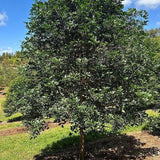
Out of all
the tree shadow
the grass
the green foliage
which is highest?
the green foliage

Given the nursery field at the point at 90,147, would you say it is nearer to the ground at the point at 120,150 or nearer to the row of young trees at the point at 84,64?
the ground at the point at 120,150

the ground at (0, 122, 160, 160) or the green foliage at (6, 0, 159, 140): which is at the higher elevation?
the green foliage at (6, 0, 159, 140)

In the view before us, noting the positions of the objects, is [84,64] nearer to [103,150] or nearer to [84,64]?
[84,64]

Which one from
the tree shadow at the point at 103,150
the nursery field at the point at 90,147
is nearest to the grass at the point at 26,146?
the nursery field at the point at 90,147

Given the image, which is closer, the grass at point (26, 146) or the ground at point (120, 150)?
the ground at point (120, 150)

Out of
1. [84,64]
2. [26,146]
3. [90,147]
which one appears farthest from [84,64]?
[26,146]

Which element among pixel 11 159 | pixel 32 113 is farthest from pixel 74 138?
pixel 32 113

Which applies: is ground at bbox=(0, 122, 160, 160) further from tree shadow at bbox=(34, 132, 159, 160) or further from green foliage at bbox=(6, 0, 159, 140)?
green foliage at bbox=(6, 0, 159, 140)

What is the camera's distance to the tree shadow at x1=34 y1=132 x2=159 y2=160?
9.87 metres

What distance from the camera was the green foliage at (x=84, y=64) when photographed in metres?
6.30

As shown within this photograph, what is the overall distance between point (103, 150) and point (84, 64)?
Answer: 24.1 feet

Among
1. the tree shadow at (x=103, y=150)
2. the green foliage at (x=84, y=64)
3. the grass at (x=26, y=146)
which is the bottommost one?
the grass at (x=26, y=146)

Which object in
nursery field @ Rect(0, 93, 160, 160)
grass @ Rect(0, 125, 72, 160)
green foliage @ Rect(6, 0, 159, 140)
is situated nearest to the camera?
green foliage @ Rect(6, 0, 159, 140)

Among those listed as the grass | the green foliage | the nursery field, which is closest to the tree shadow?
the nursery field
